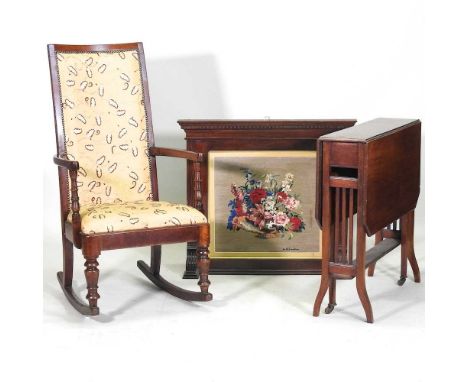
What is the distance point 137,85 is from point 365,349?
1726mm

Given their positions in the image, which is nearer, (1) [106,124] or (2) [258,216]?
(1) [106,124]

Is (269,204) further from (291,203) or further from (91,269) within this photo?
(91,269)

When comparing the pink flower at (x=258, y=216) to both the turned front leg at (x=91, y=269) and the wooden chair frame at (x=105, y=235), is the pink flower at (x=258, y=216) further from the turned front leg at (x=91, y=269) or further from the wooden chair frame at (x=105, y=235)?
the turned front leg at (x=91, y=269)

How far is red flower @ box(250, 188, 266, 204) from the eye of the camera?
4.75 meters

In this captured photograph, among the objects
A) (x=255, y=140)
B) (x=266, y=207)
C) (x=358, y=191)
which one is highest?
(x=255, y=140)

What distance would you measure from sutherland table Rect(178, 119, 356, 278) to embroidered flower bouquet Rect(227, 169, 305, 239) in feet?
0.46

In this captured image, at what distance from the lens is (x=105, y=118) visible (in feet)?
14.8

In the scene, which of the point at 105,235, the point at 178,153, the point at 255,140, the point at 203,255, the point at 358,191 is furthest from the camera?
the point at 255,140

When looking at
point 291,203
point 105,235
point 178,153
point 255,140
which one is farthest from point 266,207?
point 105,235

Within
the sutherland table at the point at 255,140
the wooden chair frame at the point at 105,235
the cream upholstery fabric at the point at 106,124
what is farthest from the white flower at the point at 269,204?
the cream upholstery fabric at the point at 106,124

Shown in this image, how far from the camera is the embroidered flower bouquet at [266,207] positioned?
475 centimetres

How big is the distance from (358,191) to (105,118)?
133 cm

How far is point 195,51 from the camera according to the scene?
5570mm

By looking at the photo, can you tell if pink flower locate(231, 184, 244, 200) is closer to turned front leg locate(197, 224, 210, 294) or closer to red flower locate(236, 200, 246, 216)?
red flower locate(236, 200, 246, 216)
